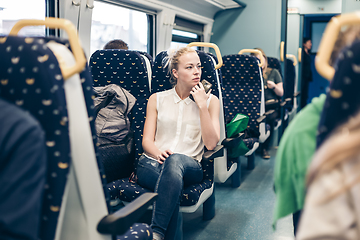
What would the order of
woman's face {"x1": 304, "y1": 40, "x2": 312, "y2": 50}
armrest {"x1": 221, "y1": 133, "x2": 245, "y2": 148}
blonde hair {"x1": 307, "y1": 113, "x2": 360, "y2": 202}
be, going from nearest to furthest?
blonde hair {"x1": 307, "y1": 113, "x2": 360, "y2": 202} → armrest {"x1": 221, "y1": 133, "x2": 245, "y2": 148} → woman's face {"x1": 304, "y1": 40, "x2": 312, "y2": 50}

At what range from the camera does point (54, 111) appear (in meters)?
0.88

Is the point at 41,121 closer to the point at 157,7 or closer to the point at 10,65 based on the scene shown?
the point at 10,65

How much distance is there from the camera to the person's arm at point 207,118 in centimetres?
213

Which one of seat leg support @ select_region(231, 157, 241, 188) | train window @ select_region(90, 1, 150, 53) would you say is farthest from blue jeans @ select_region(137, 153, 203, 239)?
train window @ select_region(90, 1, 150, 53)

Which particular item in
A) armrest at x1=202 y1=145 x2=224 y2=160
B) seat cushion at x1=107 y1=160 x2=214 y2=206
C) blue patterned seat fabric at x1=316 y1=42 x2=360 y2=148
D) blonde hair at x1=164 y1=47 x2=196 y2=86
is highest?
blonde hair at x1=164 y1=47 x2=196 y2=86

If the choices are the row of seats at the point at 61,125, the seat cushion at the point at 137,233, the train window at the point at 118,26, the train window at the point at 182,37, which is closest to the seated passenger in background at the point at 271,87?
the train window at the point at 182,37

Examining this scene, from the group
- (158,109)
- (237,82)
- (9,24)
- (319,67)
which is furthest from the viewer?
(237,82)

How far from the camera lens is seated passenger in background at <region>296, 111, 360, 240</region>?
0.65m

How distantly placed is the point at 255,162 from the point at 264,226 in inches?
76.5

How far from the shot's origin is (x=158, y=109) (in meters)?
2.25

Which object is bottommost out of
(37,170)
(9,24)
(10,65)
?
(37,170)

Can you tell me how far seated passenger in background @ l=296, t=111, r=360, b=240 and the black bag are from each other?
1679 mm

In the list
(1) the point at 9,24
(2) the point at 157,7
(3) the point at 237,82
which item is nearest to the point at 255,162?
(3) the point at 237,82

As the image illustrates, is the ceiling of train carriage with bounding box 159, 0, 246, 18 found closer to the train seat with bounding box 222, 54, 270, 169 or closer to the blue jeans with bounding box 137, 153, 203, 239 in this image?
the train seat with bounding box 222, 54, 270, 169
